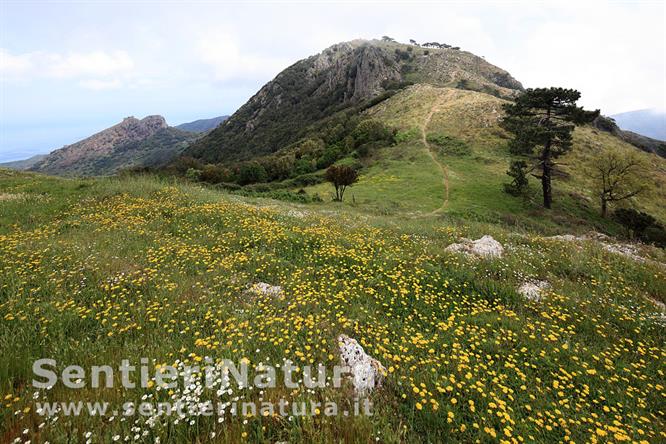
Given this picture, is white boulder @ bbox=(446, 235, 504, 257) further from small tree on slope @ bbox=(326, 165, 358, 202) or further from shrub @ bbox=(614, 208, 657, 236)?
shrub @ bbox=(614, 208, 657, 236)

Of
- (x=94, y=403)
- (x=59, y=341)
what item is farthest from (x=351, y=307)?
(x=59, y=341)

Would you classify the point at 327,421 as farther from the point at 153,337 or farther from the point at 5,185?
the point at 5,185

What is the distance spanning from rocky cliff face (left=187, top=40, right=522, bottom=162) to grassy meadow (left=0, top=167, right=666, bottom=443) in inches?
3688

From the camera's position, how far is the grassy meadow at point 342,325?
3621 mm

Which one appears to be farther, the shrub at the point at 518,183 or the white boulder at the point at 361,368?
the shrub at the point at 518,183

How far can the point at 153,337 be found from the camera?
5.03m

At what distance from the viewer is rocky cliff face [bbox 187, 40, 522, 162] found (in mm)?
117938

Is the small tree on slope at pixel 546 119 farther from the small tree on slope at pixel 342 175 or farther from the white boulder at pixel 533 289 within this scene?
the white boulder at pixel 533 289

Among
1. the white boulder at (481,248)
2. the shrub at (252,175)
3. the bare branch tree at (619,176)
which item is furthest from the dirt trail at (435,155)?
the shrub at (252,175)

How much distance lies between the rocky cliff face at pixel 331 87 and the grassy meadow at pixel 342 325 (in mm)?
93671

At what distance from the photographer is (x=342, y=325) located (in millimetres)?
5504

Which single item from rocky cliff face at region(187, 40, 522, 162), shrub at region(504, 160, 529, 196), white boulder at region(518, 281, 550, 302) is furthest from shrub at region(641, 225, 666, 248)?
rocky cliff face at region(187, 40, 522, 162)

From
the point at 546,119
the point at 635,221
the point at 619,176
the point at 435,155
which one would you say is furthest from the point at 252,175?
the point at 635,221

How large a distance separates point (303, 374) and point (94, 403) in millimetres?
2605
